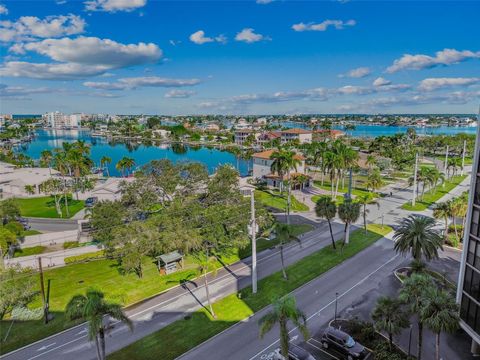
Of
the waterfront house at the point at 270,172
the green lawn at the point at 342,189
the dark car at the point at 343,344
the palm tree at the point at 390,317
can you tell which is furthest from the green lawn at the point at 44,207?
the palm tree at the point at 390,317

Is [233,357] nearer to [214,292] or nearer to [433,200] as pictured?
[214,292]

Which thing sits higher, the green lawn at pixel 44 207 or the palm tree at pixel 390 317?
the palm tree at pixel 390 317

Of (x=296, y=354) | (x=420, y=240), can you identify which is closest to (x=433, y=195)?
(x=420, y=240)

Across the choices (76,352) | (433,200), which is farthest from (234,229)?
(433,200)

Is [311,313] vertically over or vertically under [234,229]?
under

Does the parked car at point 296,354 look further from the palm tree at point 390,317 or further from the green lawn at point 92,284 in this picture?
the green lawn at point 92,284
